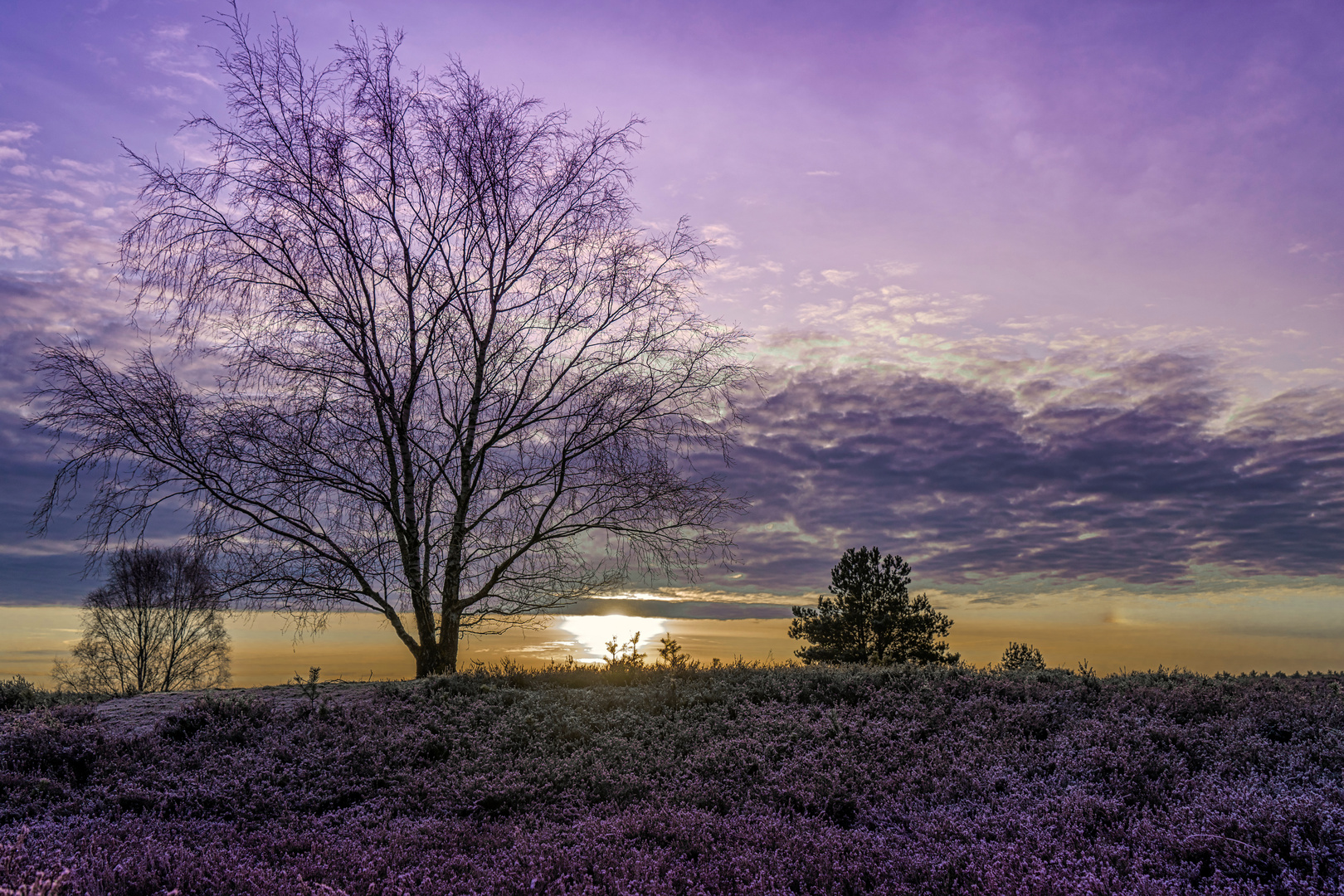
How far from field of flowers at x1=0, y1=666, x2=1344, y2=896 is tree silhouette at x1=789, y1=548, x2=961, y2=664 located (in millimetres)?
12593

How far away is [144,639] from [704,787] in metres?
29.3

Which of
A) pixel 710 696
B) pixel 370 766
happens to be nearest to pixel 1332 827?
pixel 710 696

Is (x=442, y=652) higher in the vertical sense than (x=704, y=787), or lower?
higher

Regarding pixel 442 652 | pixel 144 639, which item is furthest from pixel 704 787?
pixel 144 639

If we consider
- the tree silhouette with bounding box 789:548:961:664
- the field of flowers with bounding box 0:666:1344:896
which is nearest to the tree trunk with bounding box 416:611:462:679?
the field of flowers with bounding box 0:666:1344:896

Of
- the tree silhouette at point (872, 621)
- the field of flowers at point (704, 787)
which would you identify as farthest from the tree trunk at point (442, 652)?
the tree silhouette at point (872, 621)

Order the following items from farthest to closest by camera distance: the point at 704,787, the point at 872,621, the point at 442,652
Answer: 1. the point at 872,621
2. the point at 442,652
3. the point at 704,787

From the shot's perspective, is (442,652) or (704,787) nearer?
(704,787)

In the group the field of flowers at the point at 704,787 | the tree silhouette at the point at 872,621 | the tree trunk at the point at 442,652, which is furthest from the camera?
the tree silhouette at the point at 872,621

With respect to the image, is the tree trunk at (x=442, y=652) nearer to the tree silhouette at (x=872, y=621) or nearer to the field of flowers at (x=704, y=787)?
the field of flowers at (x=704, y=787)

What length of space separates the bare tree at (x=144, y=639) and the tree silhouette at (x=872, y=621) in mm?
20852

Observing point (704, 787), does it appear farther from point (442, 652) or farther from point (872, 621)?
point (872, 621)

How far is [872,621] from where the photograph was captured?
24.0 metres

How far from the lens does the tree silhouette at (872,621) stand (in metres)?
23.8
